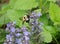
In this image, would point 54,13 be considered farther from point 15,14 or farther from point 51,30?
point 15,14

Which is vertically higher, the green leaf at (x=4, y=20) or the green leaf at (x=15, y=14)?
the green leaf at (x=15, y=14)

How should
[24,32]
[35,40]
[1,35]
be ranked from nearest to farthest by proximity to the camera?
1. [24,32]
2. [35,40]
3. [1,35]

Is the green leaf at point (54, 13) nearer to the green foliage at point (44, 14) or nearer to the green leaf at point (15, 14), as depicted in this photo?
the green foliage at point (44, 14)

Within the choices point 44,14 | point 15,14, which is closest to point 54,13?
point 44,14

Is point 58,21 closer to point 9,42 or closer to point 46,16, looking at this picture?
point 46,16

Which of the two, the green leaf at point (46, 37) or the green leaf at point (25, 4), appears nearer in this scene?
the green leaf at point (46, 37)

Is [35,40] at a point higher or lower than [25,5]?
lower

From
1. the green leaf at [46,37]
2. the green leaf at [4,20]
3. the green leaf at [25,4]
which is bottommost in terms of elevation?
the green leaf at [46,37]

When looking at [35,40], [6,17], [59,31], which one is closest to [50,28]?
[59,31]

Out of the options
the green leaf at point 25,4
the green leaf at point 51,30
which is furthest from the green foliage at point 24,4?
the green leaf at point 51,30
